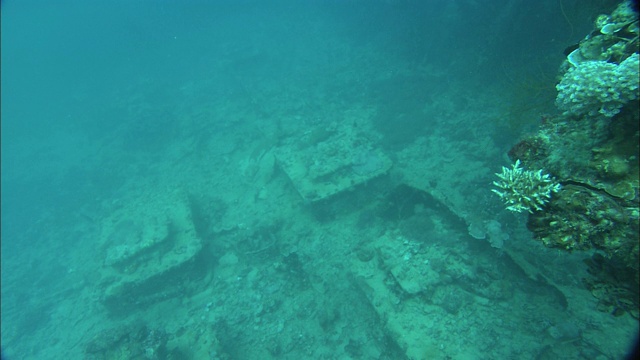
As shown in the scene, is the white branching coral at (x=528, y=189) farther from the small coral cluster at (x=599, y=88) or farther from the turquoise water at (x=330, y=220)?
the turquoise water at (x=330, y=220)

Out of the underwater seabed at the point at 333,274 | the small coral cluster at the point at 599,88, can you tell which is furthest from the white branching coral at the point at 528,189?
the underwater seabed at the point at 333,274

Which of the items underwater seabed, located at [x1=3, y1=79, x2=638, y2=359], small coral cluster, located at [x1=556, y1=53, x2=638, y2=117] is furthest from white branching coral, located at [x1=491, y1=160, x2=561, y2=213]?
underwater seabed, located at [x1=3, y1=79, x2=638, y2=359]

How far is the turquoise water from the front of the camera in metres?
5.89

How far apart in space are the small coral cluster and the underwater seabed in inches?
118

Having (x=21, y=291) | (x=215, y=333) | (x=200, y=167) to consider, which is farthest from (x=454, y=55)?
(x=21, y=291)

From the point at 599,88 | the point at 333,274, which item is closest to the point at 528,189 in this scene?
the point at 599,88

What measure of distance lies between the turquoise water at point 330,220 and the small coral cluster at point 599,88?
2920 mm

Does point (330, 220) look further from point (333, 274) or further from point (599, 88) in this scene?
point (599, 88)

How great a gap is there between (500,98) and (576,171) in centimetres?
896

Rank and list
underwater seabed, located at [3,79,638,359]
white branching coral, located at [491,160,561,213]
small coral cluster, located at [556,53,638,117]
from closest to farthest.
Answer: small coral cluster, located at [556,53,638,117] → white branching coral, located at [491,160,561,213] → underwater seabed, located at [3,79,638,359]

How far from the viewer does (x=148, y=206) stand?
11570 mm

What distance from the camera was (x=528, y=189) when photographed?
11.8ft

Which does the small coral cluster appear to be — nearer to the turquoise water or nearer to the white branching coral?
the white branching coral

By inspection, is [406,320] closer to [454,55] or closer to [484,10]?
[454,55]
